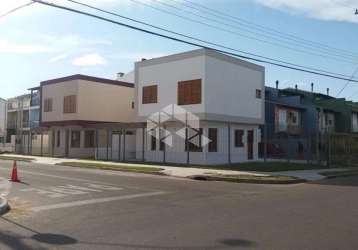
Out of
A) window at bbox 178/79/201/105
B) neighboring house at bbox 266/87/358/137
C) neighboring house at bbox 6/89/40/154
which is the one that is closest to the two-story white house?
window at bbox 178/79/201/105

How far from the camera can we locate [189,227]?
32.2 ft

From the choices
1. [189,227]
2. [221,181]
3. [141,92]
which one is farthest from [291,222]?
[141,92]

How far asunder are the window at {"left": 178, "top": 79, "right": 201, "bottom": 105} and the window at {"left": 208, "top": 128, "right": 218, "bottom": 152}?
2.41 meters

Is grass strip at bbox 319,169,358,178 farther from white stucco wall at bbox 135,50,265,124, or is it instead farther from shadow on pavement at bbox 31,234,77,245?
shadow on pavement at bbox 31,234,77,245

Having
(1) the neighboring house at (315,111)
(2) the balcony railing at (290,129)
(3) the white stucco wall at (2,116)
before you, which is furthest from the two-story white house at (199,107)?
(3) the white stucco wall at (2,116)

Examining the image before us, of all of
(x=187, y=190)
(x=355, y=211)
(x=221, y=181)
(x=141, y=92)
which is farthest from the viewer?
(x=141, y=92)

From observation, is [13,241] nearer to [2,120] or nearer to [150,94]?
[150,94]

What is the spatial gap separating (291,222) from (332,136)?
25010mm

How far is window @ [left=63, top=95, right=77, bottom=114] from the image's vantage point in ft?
150

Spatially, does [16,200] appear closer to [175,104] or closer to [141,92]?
[175,104]

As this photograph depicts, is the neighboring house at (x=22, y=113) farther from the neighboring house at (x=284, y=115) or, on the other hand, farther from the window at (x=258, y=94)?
the window at (x=258, y=94)

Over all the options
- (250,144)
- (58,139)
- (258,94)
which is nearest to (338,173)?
(250,144)

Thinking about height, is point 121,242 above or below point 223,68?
below

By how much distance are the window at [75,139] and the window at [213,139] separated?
1925 cm
